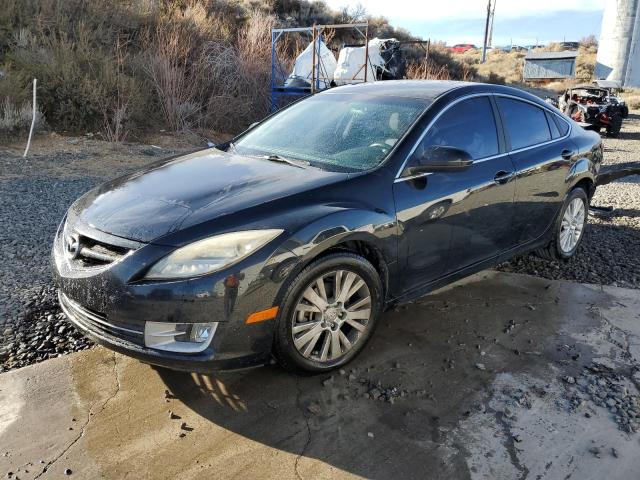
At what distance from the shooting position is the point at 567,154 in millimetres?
4664

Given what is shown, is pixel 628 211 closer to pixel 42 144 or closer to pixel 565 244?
pixel 565 244

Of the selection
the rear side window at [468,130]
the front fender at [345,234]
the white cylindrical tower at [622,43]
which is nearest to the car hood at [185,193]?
the front fender at [345,234]

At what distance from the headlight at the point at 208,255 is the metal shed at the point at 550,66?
34.4 meters

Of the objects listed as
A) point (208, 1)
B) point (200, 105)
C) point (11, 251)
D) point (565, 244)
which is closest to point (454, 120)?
point (565, 244)

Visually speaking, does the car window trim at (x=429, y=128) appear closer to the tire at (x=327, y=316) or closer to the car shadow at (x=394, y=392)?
the tire at (x=327, y=316)

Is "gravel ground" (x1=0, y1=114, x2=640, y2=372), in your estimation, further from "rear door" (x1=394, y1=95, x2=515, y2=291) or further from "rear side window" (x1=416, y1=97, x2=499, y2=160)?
"rear side window" (x1=416, y1=97, x2=499, y2=160)

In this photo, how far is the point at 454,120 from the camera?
12.4 feet

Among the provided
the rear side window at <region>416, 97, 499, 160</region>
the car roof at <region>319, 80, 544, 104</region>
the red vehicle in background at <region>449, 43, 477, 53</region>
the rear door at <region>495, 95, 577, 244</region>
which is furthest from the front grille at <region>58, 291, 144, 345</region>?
the red vehicle in background at <region>449, 43, 477, 53</region>

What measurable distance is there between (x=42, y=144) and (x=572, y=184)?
8.40m

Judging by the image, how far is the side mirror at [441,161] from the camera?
3.39 m

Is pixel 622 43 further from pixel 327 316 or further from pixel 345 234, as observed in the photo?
pixel 327 316

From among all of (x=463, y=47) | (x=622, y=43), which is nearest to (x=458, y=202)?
(x=622, y=43)

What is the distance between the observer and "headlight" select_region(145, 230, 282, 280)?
2.62 meters

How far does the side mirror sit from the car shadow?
3.74 ft
